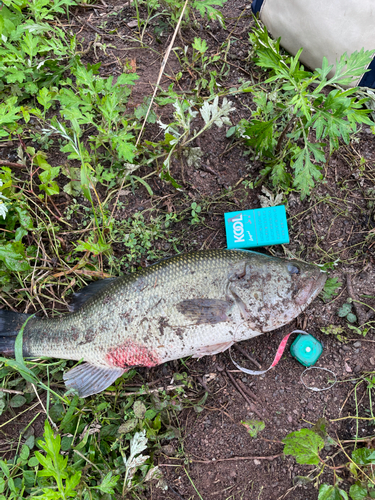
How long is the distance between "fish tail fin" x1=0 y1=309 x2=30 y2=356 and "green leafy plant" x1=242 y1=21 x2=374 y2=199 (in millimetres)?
2930

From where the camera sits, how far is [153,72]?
12.6 ft

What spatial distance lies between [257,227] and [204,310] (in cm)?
106

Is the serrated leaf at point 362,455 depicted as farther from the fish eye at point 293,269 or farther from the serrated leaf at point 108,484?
the serrated leaf at point 108,484

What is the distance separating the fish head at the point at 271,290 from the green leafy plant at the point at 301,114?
29.1 inches

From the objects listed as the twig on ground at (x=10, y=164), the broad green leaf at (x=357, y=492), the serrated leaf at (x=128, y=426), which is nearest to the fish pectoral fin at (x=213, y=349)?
the serrated leaf at (x=128, y=426)

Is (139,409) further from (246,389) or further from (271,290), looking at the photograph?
(271,290)

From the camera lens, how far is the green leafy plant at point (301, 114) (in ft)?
8.45

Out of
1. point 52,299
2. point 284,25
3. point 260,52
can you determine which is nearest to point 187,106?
point 260,52

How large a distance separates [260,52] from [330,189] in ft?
5.32

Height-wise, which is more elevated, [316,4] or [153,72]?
[316,4]

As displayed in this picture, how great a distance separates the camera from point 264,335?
131 inches

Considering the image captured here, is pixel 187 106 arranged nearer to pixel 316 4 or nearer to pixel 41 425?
pixel 316 4

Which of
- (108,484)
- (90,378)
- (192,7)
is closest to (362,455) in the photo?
(108,484)

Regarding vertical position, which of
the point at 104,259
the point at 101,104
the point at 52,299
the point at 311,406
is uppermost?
the point at 101,104
